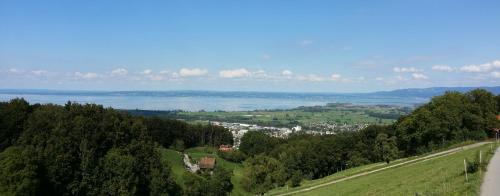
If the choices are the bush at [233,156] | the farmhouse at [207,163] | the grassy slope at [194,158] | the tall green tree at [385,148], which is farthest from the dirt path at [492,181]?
the bush at [233,156]

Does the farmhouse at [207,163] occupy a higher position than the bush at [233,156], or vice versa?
the farmhouse at [207,163]

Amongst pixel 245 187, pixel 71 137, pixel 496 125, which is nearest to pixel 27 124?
pixel 71 137

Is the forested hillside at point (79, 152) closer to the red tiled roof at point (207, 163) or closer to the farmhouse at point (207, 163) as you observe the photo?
the farmhouse at point (207, 163)

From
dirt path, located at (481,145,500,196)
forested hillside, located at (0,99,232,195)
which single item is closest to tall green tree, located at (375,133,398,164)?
forested hillside, located at (0,99,232,195)

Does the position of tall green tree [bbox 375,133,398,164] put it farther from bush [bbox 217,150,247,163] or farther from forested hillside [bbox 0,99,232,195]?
forested hillside [bbox 0,99,232,195]

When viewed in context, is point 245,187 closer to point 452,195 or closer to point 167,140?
point 167,140

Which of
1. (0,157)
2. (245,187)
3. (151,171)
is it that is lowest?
(245,187)

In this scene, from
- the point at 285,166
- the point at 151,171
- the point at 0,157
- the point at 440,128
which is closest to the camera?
the point at 0,157

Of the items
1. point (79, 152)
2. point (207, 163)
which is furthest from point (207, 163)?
point (79, 152)

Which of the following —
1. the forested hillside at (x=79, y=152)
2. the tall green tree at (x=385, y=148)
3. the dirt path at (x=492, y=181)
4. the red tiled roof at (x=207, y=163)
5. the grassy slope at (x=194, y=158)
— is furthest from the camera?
the red tiled roof at (x=207, y=163)
